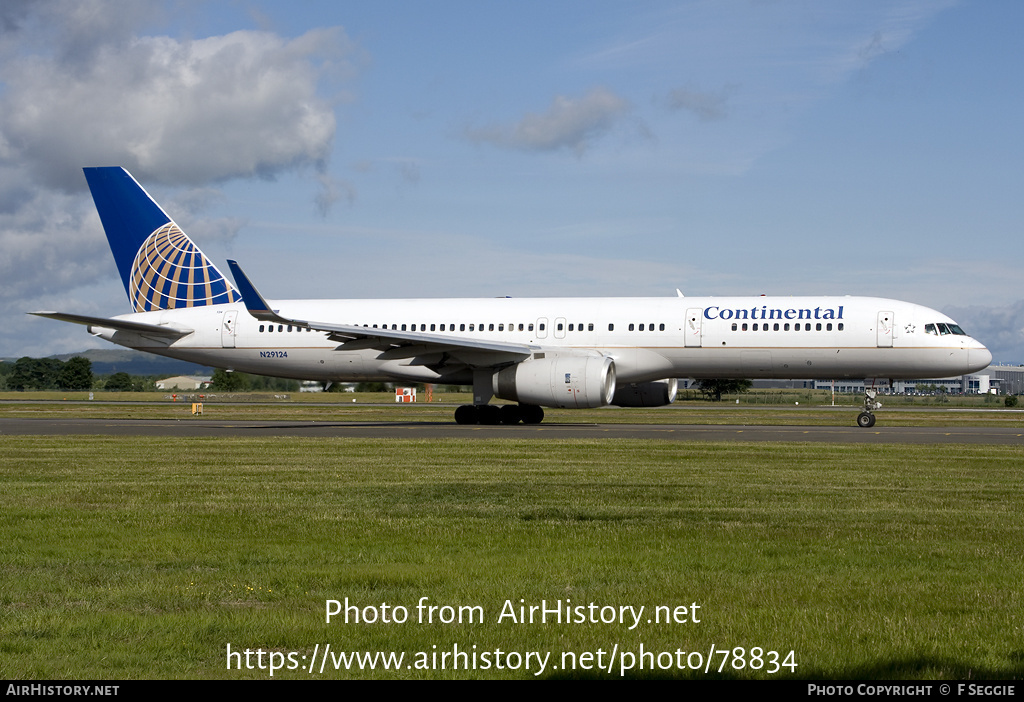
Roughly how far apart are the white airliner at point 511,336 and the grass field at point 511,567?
13964mm

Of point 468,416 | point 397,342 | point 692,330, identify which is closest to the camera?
point 397,342

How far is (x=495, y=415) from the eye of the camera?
31.4 metres

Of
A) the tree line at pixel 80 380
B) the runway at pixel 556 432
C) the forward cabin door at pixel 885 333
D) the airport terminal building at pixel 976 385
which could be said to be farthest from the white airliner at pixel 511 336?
the airport terminal building at pixel 976 385

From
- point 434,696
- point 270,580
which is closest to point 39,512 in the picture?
point 270,580

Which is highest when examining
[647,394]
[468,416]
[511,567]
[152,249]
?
[152,249]

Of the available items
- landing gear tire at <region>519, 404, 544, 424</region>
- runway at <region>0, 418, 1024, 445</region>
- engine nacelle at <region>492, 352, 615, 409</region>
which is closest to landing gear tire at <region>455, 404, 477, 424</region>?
runway at <region>0, 418, 1024, 445</region>

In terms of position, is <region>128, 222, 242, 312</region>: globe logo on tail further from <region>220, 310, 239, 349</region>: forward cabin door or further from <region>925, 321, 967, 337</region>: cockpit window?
<region>925, 321, 967, 337</region>: cockpit window

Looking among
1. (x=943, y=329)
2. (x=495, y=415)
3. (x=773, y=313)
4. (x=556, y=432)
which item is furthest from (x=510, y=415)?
(x=943, y=329)

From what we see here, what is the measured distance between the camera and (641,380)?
3114 cm

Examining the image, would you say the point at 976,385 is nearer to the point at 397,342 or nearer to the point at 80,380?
the point at 80,380

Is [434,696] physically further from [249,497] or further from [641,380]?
[641,380]

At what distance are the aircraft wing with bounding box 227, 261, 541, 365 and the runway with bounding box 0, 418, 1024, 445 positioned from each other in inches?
85.2

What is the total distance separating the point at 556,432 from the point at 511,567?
61.2 ft

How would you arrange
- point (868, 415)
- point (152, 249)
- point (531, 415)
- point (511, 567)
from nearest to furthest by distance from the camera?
point (511, 567)
point (868, 415)
point (531, 415)
point (152, 249)
